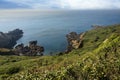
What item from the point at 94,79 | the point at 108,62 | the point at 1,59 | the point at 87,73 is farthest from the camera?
the point at 1,59

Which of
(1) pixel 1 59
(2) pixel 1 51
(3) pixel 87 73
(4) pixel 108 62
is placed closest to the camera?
(3) pixel 87 73

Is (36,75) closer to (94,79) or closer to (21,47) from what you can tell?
(94,79)

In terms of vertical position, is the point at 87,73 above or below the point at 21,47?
above

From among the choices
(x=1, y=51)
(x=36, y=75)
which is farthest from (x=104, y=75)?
(x=1, y=51)

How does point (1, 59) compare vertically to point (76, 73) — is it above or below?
below

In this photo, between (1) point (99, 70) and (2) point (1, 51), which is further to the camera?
(2) point (1, 51)

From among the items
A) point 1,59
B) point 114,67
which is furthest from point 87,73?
point 1,59

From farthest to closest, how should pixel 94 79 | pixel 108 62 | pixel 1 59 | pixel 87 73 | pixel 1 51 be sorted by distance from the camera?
1. pixel 1 51
2. pixel 1 59
3. pixel 108 62
4. pixel 87 73
5. pixel 94 79

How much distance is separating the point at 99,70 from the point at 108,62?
2.11 metres

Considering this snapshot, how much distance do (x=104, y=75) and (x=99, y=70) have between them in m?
0.88

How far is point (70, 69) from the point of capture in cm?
2466

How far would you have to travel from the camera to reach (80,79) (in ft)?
77.1

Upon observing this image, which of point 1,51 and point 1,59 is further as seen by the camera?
point 1,51

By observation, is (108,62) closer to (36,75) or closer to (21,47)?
(36,75)
